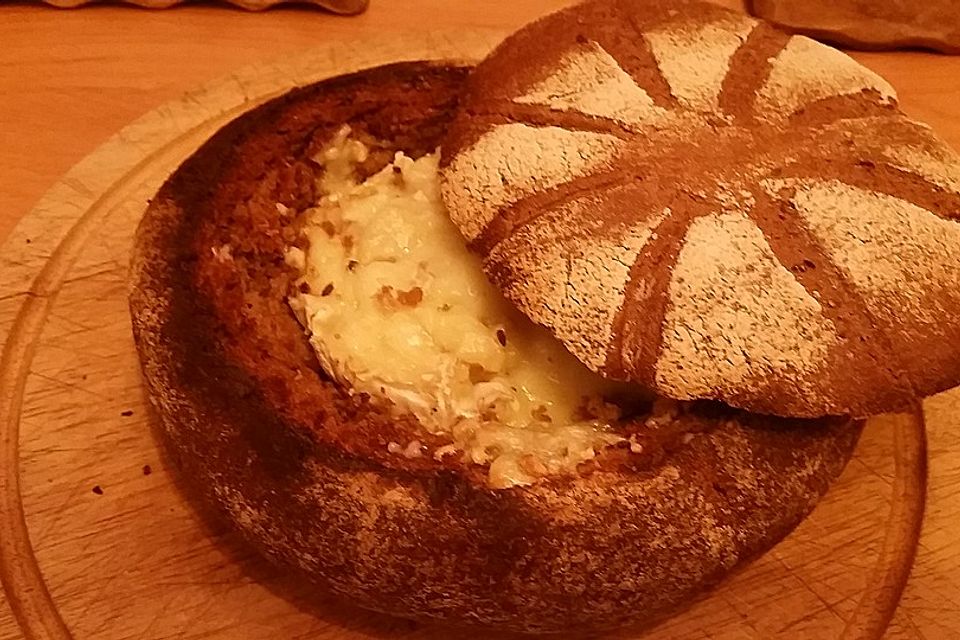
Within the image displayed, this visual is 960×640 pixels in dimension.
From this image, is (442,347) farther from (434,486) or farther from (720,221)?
(720,221)

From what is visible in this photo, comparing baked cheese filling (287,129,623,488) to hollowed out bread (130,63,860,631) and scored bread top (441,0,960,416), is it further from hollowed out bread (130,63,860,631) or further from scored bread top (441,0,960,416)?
scored bread top (441,0,960,416)

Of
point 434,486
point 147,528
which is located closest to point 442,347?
point 434,486

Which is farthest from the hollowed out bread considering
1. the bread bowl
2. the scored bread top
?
Answer: the scored bread top

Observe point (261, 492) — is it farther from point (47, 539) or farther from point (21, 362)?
point (21, 362)

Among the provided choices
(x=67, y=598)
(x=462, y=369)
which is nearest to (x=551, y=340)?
(x=462, y=369)

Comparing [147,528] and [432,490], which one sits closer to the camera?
[432,490]

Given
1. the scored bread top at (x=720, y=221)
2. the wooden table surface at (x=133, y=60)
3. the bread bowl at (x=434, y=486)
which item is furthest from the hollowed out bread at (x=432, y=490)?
the wooden table surface at (x=133, y=60)
